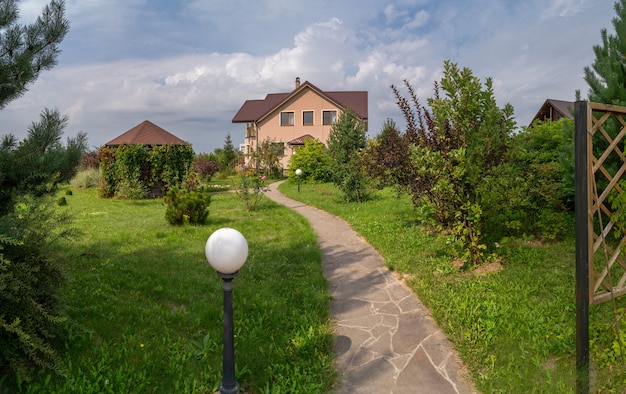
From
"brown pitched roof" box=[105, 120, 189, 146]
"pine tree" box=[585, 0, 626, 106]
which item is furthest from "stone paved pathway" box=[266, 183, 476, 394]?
"brown pitched roof" box=[105, 120, 189, 146]

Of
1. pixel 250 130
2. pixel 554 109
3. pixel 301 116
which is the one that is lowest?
pixel 554 109

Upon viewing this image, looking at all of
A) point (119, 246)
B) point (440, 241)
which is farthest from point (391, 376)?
point (119, 246)

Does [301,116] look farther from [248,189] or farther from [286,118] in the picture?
[248,189]

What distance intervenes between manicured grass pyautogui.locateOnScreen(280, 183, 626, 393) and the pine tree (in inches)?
103

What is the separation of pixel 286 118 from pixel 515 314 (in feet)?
107

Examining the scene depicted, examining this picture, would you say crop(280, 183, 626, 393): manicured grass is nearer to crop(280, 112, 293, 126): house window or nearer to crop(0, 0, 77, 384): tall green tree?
crop(0, 0, 77, 384): tall green tree

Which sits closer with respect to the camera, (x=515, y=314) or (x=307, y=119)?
(x=515, y=314)

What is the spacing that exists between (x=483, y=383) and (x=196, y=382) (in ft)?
8.26

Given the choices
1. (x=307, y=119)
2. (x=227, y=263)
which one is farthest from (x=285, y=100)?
(x=227, y=263)

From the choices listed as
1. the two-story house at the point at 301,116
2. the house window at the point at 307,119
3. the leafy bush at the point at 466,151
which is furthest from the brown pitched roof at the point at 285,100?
the leafy bush at the point at 466,151

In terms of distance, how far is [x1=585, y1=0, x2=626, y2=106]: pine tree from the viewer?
6902mm

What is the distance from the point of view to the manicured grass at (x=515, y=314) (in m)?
3.59

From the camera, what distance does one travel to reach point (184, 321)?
4.50 metres

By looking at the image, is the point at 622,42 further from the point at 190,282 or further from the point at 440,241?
the point at 190,282
